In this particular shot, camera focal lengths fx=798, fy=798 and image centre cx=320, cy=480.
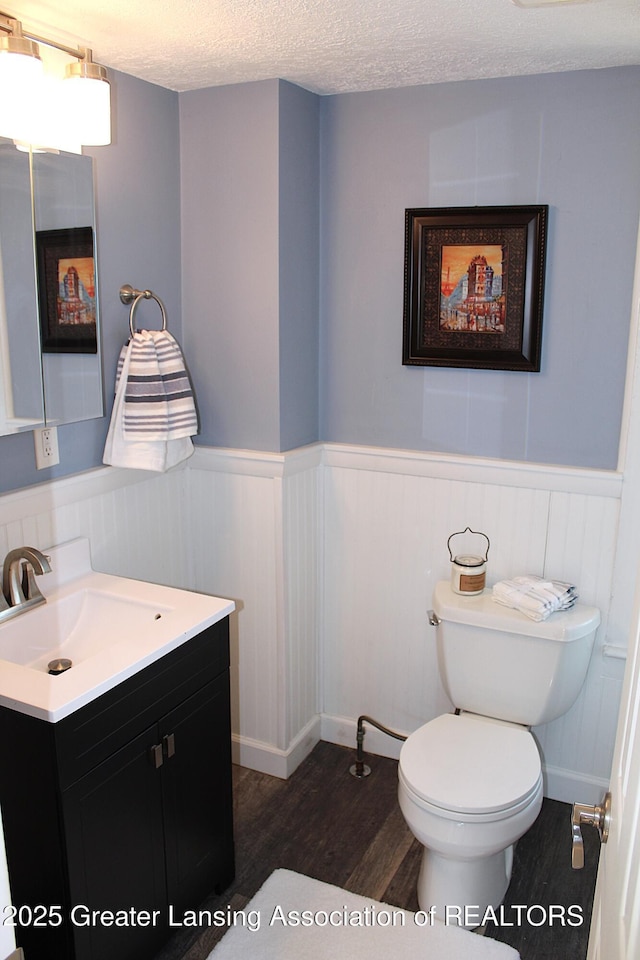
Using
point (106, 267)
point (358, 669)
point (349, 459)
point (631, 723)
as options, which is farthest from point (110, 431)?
point (631, 723)

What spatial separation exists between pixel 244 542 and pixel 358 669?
0.65 meters

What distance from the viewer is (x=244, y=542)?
270cm

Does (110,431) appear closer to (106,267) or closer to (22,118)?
(106,267)

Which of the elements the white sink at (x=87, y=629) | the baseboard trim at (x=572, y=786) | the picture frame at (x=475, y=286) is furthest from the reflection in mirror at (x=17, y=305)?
the baseboard trim at (x=572, y=786)

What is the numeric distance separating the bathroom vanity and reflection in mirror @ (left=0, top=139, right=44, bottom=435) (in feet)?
1.71

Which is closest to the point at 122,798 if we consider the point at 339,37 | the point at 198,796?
the point at 198,796

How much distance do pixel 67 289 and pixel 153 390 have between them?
0.37m

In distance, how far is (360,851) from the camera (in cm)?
241

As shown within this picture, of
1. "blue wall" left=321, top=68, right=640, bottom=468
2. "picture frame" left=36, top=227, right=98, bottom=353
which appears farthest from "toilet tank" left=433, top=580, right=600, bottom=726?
"picture frame" left=36, top=227, right=98, bottom=353

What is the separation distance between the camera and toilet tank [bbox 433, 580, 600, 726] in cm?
232

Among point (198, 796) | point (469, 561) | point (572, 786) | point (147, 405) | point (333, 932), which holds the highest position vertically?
point (147, 405)

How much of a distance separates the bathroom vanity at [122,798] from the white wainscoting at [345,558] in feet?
1.81

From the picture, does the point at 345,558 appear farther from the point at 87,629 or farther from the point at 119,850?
the point at 119,850

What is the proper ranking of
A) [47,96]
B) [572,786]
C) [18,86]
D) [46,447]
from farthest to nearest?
[572,786] < [46,447] < [47,96] < [18,86]
